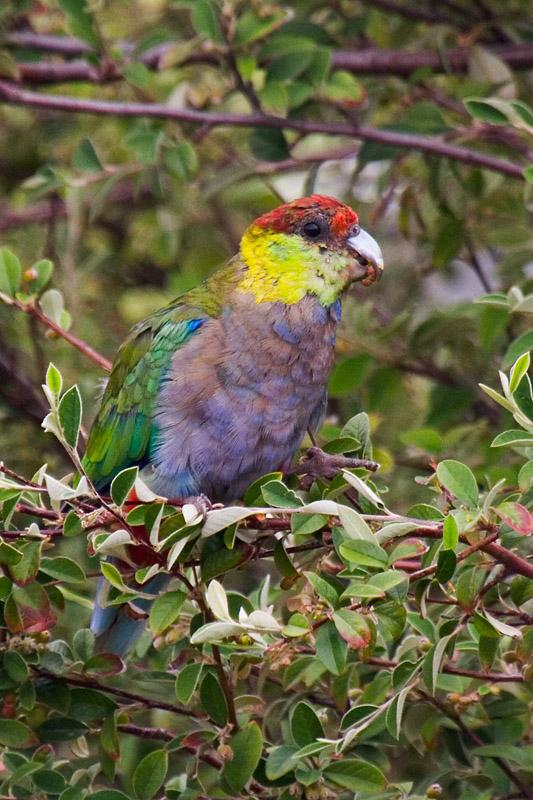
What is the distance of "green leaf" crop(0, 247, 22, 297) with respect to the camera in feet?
9.62

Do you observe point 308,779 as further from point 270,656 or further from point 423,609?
point 423,609

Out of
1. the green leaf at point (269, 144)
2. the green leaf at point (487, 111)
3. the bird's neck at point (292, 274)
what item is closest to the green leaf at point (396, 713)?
the bird's neck at point (292, 274)

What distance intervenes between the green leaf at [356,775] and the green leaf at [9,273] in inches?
55.4

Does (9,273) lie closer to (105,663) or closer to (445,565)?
(105,663)

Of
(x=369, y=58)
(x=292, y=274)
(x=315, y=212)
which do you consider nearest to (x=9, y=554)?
(x=292, y=274)

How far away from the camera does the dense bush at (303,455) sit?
2.14m

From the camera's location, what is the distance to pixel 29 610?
2.31 meters

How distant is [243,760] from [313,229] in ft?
4.61

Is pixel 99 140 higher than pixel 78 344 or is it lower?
lower

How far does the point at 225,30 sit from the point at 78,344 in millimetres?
1099

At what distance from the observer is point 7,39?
3.91 metres

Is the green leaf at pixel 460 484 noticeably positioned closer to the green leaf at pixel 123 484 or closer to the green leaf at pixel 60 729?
the green leaf at pixel 123 484

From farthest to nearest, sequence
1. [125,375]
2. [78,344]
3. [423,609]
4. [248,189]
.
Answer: [248,189], [125,375], [78,344], [423,609]

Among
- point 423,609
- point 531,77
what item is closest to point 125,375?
point 423,609
